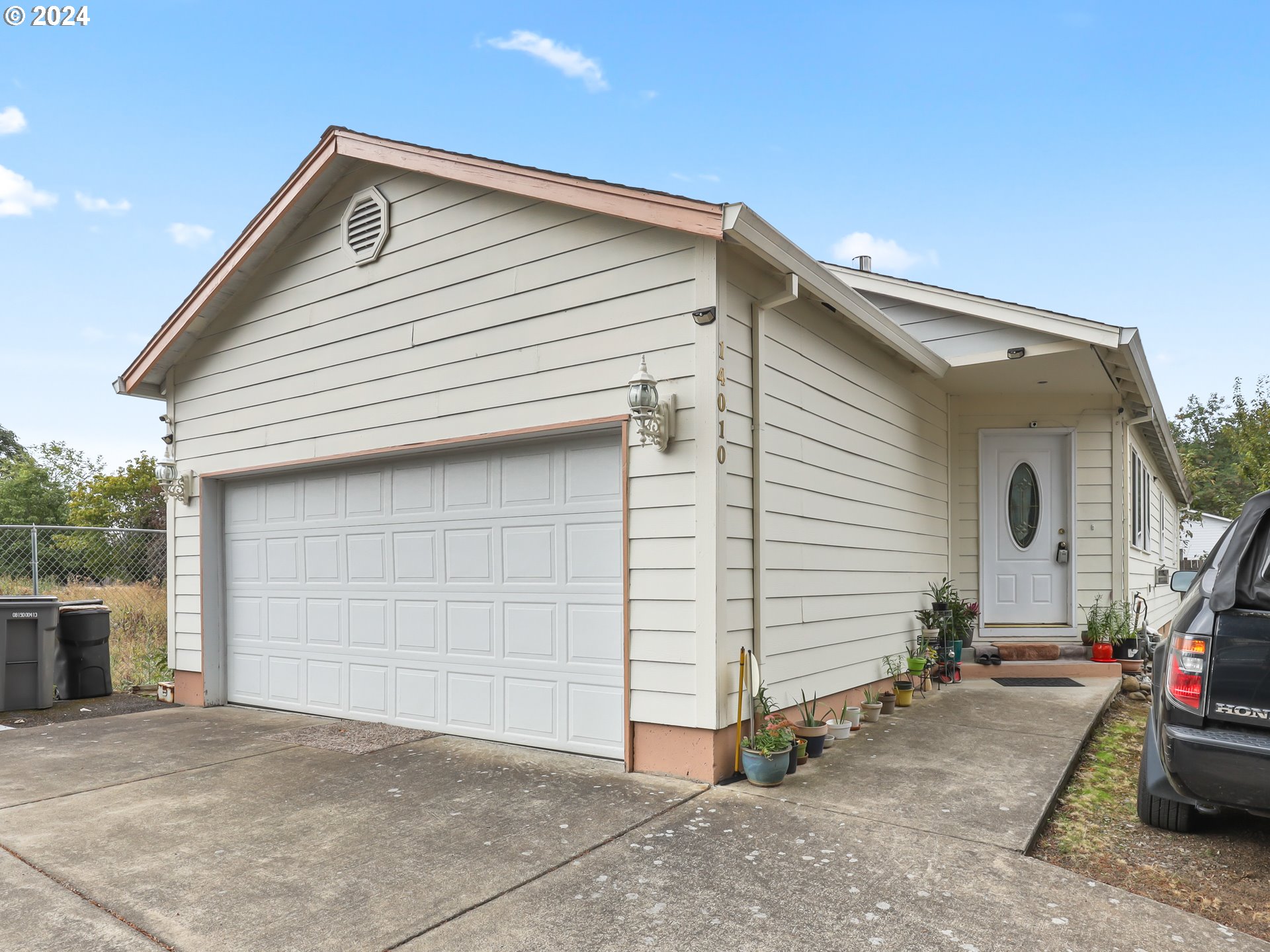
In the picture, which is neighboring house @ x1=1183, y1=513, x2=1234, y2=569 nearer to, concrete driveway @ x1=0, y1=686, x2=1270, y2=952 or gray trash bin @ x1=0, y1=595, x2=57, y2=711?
concrete driveway @ x1=0, y1=686, x2=1270, y2=952

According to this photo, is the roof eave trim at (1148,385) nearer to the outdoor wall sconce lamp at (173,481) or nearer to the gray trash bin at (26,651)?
the outdoor wall sconce lamp at (173,481)

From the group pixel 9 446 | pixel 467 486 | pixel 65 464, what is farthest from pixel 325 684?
pixel 9 446

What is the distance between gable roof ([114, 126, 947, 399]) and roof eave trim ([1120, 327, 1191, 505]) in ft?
4.72

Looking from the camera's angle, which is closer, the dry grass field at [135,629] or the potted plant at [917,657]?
the potted plant at [917,657]

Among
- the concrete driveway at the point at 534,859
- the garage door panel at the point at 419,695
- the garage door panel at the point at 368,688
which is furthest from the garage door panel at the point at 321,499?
the concrete driveway at the point at 534,859

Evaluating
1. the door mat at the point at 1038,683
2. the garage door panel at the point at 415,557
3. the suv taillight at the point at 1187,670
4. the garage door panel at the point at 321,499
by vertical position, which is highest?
the garage door panel at the point at 321,499

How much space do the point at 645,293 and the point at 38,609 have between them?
19.9 ft

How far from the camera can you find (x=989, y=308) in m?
7.03

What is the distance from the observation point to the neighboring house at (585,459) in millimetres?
4523

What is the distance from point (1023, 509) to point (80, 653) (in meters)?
9.28

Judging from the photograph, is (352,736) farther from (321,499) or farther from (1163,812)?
(1163,812)

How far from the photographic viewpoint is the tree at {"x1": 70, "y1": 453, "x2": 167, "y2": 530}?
68.1ft

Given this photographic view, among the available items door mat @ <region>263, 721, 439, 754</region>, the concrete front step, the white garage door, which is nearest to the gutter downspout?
the white garage door

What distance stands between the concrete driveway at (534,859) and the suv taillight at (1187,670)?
74 cm
